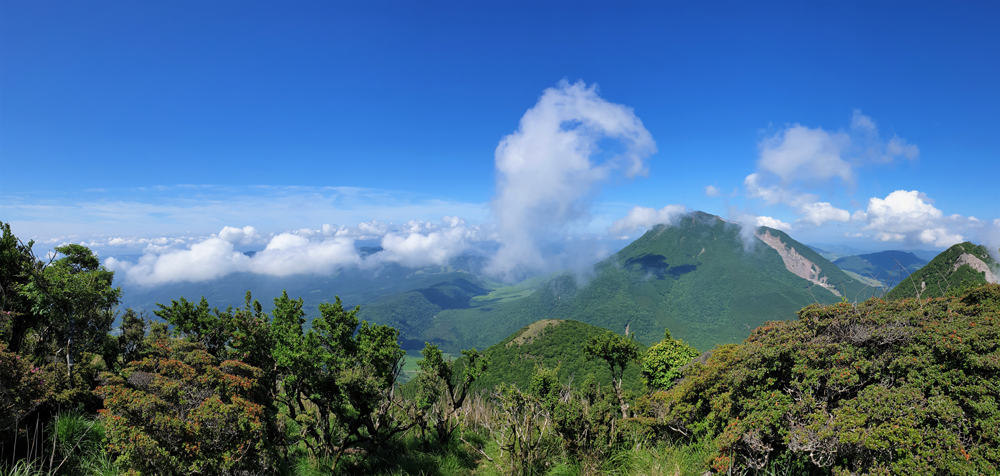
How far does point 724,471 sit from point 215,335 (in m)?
17.8

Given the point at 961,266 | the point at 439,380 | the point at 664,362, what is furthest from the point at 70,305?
the point at 961,266

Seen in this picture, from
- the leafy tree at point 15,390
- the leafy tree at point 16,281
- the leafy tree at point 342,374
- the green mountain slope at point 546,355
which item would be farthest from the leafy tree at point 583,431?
the green mountain slope at point 546,355

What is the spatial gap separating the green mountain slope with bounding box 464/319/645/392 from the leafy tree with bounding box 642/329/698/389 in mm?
44893

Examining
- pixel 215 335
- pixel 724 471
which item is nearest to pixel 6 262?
pixel 215 335

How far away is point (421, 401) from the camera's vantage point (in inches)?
509

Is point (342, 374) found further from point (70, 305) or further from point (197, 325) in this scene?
point (70, 305)

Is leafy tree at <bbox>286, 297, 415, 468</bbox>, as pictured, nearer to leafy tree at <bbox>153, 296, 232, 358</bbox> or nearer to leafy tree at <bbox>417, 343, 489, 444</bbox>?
leafy tree at <bbox>417, 343, 489, 444</bbox>

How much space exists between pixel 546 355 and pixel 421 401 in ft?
257

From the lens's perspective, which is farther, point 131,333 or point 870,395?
point 131,333

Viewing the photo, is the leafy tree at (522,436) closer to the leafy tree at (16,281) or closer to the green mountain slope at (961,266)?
the leafy tree at (16,281)

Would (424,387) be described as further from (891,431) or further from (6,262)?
(6,262)

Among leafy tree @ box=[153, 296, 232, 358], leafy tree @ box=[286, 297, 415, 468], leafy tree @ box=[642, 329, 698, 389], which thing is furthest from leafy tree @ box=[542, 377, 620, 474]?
leafy tree @ box=[642, 329, 698, 389]

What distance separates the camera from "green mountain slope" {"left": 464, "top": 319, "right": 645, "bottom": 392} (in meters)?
77.3

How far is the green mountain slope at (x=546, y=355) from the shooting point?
254 ft
